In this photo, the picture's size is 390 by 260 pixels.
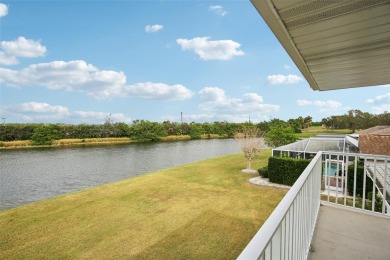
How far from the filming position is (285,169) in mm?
10539

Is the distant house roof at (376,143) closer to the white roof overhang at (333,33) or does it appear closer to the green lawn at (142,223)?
the green lawn at (142,223)

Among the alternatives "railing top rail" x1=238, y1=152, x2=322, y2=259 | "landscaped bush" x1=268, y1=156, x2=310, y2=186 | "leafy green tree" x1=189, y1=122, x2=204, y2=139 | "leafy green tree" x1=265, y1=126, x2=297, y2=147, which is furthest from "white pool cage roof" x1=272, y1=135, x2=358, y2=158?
"leafy green tree" x1=189, y1=122, x2=204, y2=139

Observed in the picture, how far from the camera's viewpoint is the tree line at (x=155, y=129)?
35031 millimetres

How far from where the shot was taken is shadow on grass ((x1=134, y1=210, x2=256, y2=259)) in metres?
5.08

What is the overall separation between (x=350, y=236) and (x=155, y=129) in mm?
45740

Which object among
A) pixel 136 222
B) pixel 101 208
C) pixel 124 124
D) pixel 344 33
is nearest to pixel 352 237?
pixel 344 33

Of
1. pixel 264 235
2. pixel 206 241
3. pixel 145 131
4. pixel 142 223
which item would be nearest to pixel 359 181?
pixel 206 241

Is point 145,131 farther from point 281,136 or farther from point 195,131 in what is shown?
point 281,136

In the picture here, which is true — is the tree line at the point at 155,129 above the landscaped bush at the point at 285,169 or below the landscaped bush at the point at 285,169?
above

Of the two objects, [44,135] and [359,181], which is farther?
[44,135]

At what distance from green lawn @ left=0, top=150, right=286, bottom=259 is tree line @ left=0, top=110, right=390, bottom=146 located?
11098mm

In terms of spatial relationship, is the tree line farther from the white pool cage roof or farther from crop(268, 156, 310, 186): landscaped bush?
crop(268, 156, 310, 186): landscaped bush

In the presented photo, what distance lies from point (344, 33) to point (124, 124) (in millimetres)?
47306

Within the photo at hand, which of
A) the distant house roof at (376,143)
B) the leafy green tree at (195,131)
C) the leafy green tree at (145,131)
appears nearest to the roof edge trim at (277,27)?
the distant house roof at (376,143)
